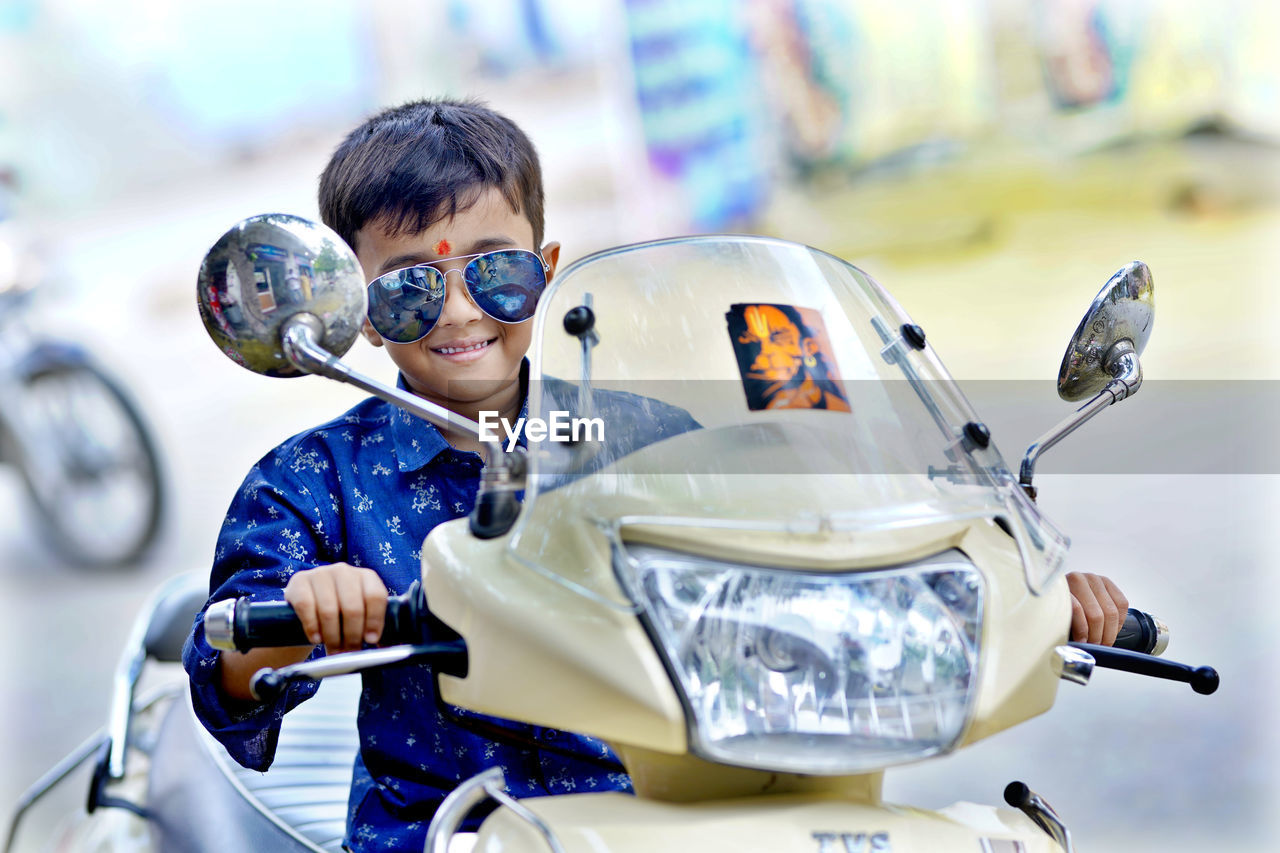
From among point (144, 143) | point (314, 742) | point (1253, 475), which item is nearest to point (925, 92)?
point (1253, 475)

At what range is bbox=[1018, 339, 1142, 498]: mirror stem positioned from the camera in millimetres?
1071

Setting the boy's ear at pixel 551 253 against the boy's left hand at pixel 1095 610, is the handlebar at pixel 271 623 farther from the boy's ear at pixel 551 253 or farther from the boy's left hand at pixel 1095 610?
the boy's ear at pixel 551 253

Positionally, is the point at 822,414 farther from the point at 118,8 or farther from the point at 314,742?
the point at 118,8

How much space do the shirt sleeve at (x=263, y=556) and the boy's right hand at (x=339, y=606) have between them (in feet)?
0.78

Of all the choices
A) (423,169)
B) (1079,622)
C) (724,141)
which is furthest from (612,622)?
(724,141)

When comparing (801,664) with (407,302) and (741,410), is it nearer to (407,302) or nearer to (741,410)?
(741,410)

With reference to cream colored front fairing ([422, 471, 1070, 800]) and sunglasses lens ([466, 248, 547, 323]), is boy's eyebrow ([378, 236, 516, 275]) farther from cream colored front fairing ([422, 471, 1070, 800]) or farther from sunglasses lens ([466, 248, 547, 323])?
cream colored front fairing ([422, 471, 1070, 800])

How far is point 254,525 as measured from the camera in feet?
4.32

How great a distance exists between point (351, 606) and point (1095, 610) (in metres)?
0.66

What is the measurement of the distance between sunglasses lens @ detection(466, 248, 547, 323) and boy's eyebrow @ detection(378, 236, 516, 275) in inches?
4.2

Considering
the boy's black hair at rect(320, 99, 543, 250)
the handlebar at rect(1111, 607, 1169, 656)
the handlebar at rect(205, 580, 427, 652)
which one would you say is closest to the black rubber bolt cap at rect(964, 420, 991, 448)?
the handlebar at rect(1111, 607, 1169, 656)

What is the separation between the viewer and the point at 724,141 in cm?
604

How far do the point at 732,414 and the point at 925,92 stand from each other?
5.48m

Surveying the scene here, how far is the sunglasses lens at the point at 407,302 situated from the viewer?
49.5 inches
